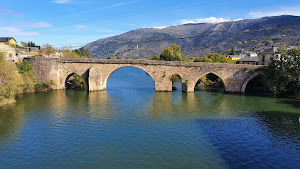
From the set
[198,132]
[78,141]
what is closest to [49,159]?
[78,141]

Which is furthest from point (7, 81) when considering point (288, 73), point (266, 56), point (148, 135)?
point (266, 56)

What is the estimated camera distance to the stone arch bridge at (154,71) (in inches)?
1697

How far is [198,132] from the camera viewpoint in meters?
21.0

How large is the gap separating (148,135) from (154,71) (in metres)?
24.3

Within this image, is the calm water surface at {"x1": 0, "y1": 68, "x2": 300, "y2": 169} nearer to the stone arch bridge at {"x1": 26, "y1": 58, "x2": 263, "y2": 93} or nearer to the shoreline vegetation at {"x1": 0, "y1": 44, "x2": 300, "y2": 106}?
the shoreline vegetation at {"x1": 0, "y1": 44, "x2": 300, "y2": 106}

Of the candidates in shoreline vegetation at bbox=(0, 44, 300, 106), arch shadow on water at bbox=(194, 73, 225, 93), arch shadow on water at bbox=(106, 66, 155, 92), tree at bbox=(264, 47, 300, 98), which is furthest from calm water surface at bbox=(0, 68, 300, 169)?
arch shadow on water at bbox=(194, 73, 225, 93)

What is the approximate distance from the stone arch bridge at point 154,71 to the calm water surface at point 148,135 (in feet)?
35.3

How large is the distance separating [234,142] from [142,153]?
7.66 meters

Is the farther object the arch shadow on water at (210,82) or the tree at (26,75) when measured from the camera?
the arch shadow on water at (210,82)

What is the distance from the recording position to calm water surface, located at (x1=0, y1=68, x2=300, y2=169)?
50.6 ft

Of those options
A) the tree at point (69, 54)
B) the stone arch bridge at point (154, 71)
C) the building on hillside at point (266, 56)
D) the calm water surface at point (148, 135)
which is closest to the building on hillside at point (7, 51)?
the stone arch bridge at point (154, 71)

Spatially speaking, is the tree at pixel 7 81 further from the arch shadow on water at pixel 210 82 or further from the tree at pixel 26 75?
the arch shadow on water at pixel 210 82

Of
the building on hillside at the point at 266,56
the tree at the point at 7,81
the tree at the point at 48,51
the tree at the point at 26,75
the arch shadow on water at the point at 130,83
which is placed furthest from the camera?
the tree at the point at 48,51

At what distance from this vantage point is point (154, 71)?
43.6 meters
